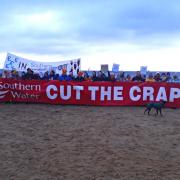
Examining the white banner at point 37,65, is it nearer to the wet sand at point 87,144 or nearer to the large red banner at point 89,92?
the large red banner at point 89,92

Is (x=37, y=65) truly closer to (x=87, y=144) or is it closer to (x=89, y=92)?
(x=89, y=92)

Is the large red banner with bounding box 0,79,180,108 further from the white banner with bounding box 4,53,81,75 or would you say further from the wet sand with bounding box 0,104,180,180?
the white banner with bounding box 4,53,81,75

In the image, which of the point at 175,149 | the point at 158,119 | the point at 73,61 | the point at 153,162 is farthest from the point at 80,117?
the point at 73,61

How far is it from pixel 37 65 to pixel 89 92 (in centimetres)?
638

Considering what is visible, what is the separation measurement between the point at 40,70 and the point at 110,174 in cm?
1718

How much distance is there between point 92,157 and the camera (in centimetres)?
998

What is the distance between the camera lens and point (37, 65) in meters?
24.8

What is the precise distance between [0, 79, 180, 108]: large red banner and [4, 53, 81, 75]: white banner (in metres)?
4.45

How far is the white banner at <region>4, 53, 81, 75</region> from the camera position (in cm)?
2362

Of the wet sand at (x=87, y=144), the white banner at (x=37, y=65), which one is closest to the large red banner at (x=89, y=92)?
the wet sand at (x=87, y=144)

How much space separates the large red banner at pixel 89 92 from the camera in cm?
1938

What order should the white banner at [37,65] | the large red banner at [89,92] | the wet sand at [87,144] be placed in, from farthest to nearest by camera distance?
1. the white banner at [37,65]
2. the large red banner at [89,92]
3. the wet sand at [87,144]

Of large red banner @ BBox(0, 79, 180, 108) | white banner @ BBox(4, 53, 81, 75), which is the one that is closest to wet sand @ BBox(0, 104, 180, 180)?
large red banner @ BBox(0, 79, 180, 108)

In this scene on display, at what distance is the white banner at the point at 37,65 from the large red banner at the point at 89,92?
175 inches
